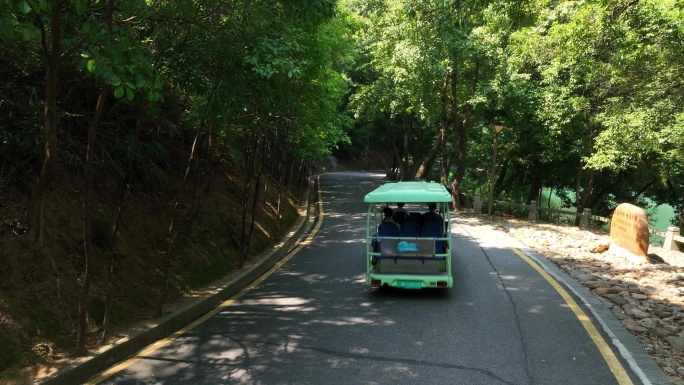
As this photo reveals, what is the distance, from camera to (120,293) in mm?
6363

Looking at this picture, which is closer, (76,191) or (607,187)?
(76,191)

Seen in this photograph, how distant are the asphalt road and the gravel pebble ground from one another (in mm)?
583

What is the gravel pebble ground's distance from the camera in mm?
5922

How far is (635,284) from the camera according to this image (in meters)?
8.91

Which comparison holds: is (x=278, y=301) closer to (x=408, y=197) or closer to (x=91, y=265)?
(x=408, y=197)

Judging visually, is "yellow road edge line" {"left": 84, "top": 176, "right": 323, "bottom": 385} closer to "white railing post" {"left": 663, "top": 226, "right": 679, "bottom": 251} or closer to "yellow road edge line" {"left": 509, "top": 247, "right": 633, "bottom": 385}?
"yellow road edge line" {"left": 509, "top": 247, "right": 633, "bottom": 385}

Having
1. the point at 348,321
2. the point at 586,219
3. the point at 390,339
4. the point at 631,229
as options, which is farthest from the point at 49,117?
the point at 586,219

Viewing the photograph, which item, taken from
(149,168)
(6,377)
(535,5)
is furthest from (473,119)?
(6,377)

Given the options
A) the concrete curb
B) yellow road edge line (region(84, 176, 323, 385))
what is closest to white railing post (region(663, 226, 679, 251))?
yellow road edge line (region(84, 176, 323, 385))

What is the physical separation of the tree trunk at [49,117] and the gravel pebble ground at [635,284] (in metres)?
6.96

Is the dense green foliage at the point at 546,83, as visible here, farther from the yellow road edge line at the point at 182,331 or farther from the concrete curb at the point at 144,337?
the concrete curb at the point at 144,337

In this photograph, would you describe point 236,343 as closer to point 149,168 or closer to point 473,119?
point 149,168

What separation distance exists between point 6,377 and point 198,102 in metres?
4.09

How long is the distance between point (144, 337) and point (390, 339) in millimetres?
3017
